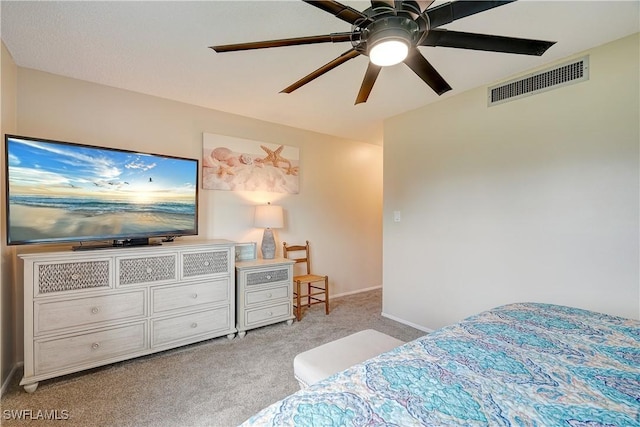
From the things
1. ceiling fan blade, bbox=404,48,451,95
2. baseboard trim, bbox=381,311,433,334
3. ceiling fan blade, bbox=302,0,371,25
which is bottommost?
baseboard trim, bbox=381,311,433,334

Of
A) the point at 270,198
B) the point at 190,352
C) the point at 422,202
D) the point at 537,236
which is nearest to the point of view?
the point at 537,236

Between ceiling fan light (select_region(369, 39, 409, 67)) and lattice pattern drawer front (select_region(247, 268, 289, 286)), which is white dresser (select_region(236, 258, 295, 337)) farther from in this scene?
ceiling fan light (select_region(369, 39, 409, 67))

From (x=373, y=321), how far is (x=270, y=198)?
2.01 m

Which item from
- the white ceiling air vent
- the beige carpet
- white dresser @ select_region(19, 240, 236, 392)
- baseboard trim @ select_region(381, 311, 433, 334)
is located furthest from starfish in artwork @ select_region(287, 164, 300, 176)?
the white ceiling air vent

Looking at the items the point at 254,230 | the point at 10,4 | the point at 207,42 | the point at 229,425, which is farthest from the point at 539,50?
the point at 254,230

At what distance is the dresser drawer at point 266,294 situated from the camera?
3.05m

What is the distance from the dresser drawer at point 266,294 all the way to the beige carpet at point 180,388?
363 millimetres

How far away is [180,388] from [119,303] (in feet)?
2.83

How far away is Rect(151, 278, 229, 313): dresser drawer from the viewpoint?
8.27 ft

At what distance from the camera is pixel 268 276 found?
3.20 m

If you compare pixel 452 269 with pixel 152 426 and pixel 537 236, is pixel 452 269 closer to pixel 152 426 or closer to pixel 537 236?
pixel 537 236

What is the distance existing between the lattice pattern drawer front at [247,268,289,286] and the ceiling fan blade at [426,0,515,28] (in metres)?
2.66

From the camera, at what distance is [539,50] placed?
1324 mm

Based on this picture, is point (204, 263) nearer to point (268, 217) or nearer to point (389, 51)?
point (268, 217)
